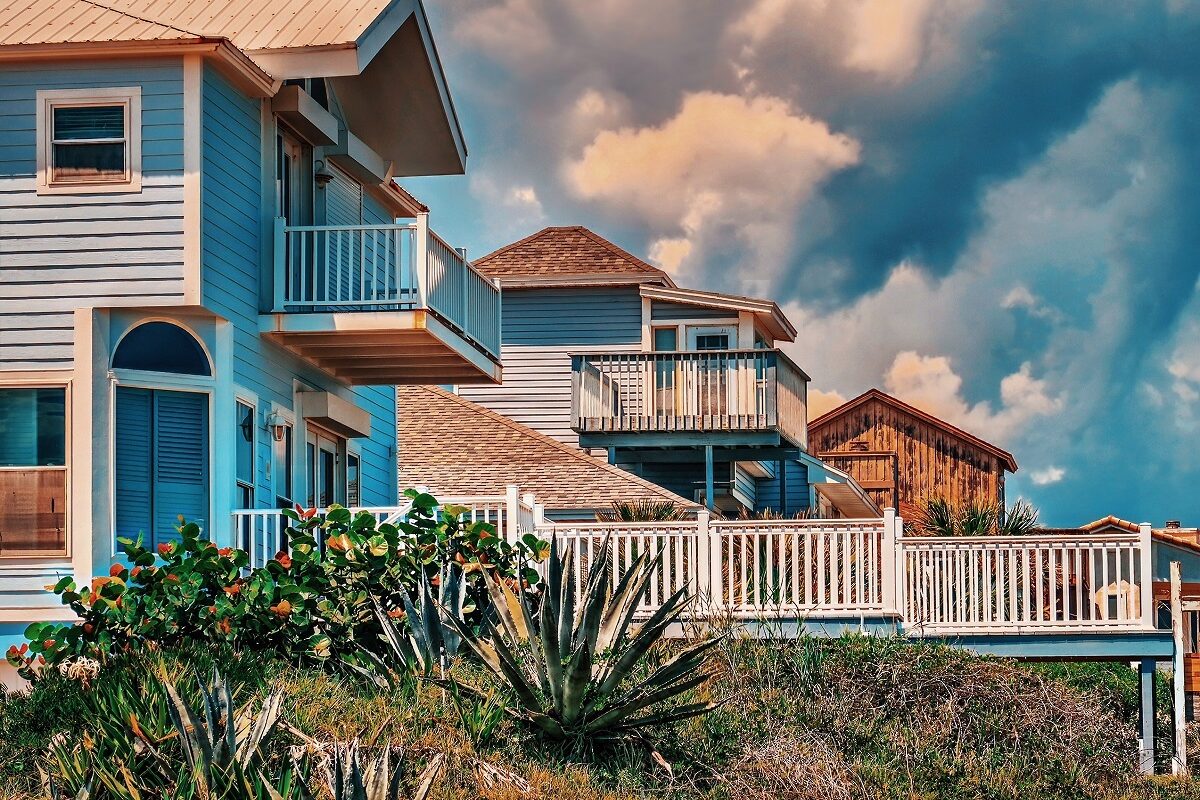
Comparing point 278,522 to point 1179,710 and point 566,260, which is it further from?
point 566,260

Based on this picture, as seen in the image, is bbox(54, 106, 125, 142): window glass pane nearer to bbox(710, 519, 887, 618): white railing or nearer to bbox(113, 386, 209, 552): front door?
bbox(113, 386, 209, 552): front door

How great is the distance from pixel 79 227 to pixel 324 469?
209 inches

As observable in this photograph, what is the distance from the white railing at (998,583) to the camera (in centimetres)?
2067

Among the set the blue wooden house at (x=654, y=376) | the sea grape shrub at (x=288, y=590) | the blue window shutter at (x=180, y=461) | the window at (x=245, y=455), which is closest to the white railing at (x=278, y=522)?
the window at (x=245, y=455)

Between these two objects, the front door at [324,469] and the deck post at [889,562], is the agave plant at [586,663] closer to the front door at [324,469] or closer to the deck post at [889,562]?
the deck post at [889,562]

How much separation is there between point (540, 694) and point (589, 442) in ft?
60.1

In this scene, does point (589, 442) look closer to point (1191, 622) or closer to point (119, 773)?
point (1191, 622)

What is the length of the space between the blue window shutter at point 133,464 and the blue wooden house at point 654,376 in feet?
46.9

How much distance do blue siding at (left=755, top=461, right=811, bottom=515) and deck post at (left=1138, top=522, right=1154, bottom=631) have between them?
1634cm

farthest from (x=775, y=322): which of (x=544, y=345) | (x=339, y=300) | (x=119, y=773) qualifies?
(x=119, y=773)

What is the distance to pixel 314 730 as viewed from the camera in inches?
543

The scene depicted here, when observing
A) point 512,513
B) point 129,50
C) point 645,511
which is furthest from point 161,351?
point 645,511

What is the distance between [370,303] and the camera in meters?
20.5

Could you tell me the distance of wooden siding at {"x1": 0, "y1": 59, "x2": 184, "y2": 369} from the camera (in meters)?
18.9
